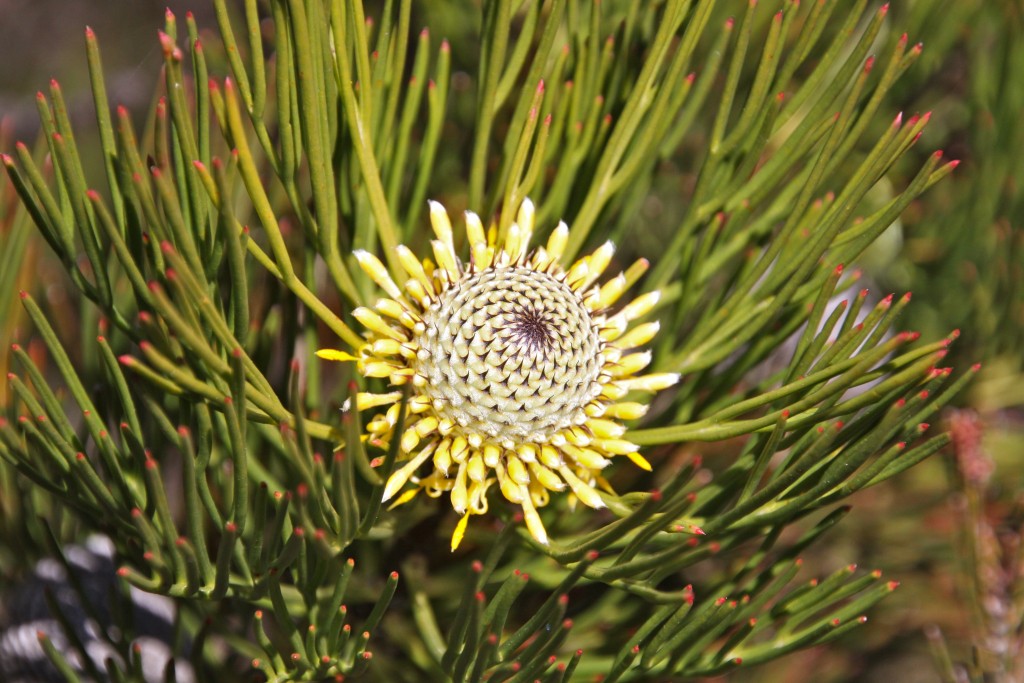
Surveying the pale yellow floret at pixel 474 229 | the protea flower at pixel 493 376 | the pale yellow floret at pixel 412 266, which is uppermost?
the pale yellow floret at pixel 474 229

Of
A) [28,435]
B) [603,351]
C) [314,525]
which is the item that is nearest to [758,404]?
[603,351]

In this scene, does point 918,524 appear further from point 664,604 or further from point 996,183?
point 664,604

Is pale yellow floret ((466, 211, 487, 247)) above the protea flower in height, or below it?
above

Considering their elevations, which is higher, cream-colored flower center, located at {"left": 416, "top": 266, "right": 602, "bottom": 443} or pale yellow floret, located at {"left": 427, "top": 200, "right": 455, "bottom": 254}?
pale yellow floret, located at {"left": 427, "top": 200, "right": 455, "bottom": 254}

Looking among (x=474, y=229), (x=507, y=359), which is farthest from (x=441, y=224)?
(x=507, y=359)

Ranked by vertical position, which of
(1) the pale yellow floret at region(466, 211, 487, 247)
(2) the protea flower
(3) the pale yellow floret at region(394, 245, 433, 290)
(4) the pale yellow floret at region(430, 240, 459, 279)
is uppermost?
(1) the pale yellow floret at region(466, 211, 487, 247)

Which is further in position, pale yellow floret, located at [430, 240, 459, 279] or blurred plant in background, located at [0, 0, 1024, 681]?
pale yellow floret, located at [430, 240, 459, 279]

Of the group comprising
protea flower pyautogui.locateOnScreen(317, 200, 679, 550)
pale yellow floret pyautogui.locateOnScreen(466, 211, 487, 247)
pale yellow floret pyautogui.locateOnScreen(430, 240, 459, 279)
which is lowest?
protea flower pyautogui.locateOnScreen(317, 200, 679, 550)
